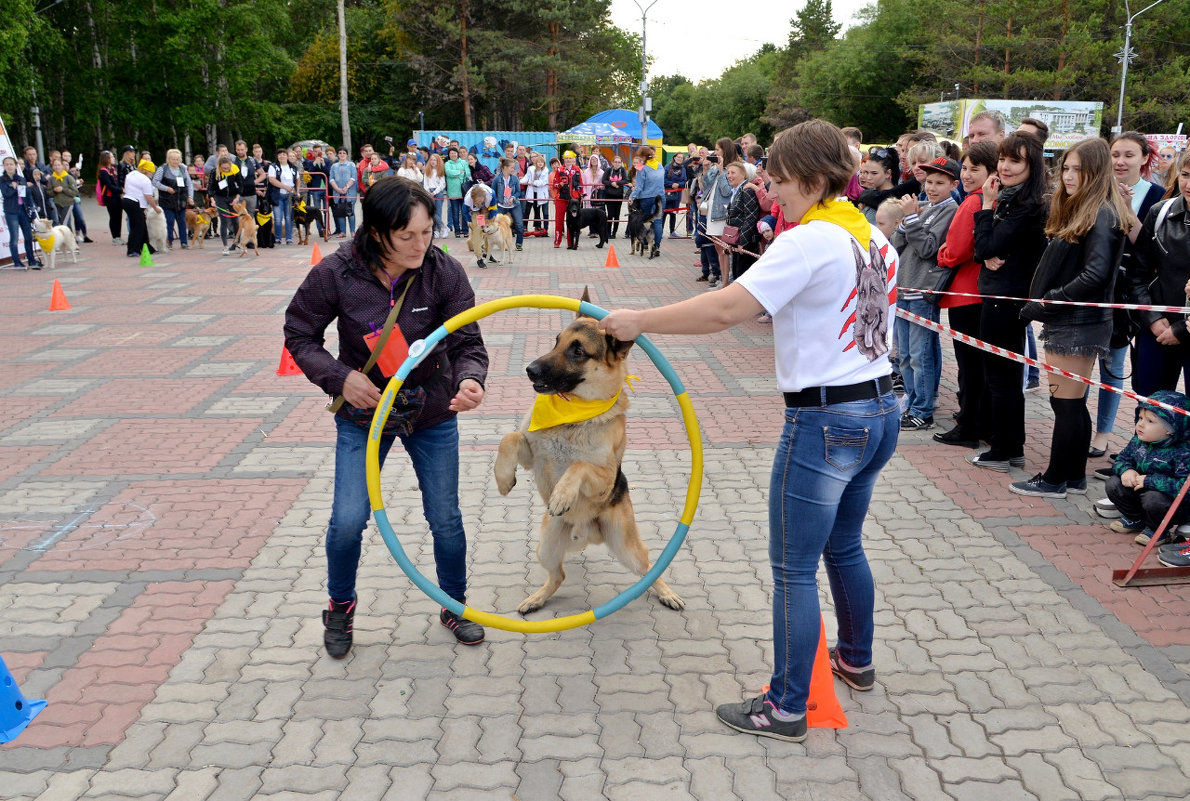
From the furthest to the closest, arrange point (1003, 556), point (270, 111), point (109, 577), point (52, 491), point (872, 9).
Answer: point (872, 9), point (270, 111), point (52, 491), point (1003, 556), point (109, 577)

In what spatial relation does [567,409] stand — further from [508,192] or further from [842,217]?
[508,192]

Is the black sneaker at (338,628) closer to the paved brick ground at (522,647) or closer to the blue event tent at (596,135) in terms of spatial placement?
the paved brick ground at (522,647)

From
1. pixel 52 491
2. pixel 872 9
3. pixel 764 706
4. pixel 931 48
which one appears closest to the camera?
pixel 764 706

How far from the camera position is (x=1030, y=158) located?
225 inches

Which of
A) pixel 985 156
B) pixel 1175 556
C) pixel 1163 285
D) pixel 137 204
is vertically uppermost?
pixel 985 156

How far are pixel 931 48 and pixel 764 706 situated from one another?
63192 mm

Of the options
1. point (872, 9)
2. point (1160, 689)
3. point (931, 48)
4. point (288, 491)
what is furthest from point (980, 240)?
point (872, 9)

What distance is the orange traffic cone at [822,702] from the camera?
341 cm

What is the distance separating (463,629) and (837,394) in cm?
215

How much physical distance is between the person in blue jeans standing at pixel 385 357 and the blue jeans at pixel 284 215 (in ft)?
65.3

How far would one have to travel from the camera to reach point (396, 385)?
11.2 feet

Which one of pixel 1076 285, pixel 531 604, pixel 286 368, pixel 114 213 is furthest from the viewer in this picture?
pixel 114 213

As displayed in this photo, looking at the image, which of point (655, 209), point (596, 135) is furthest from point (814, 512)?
point (596, 135)

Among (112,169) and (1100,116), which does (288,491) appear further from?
(1100,116)
